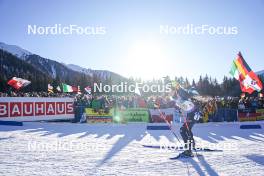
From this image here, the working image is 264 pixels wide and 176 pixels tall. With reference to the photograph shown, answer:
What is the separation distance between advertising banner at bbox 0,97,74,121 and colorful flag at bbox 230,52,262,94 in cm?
1194

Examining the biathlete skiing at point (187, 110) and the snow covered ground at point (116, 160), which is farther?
the biathlete skiing at point (187, 110)

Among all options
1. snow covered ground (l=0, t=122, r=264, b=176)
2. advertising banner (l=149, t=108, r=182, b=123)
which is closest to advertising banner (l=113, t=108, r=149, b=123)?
advertising banner (l=149, t=108, r=182, b=123)

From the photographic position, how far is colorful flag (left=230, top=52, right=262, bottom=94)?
20719 millimetres

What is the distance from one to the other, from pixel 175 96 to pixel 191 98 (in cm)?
49

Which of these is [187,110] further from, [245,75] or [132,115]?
[245,75]

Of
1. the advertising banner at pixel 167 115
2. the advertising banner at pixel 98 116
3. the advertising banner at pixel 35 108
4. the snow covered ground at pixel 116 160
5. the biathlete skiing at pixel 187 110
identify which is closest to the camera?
the snow covered ground at pixel 116 160

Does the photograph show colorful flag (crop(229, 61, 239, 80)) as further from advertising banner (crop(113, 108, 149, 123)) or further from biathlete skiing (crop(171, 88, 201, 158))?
biathlete skiing (crop(171, 88, 201, 158))

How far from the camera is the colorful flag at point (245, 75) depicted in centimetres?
2072

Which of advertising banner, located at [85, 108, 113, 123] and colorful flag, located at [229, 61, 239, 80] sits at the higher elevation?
colorful flag, located at [229, 61, 239, 80]

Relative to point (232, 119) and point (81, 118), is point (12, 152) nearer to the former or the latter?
point (81, 118)

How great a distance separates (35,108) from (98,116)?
4485mm

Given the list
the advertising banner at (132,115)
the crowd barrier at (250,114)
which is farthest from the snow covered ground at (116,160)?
the crowd barrier at (250,114)

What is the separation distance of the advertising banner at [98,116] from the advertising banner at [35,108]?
1616mm

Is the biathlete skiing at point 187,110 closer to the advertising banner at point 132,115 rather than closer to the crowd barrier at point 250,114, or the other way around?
the advertising banner at point 132,115
